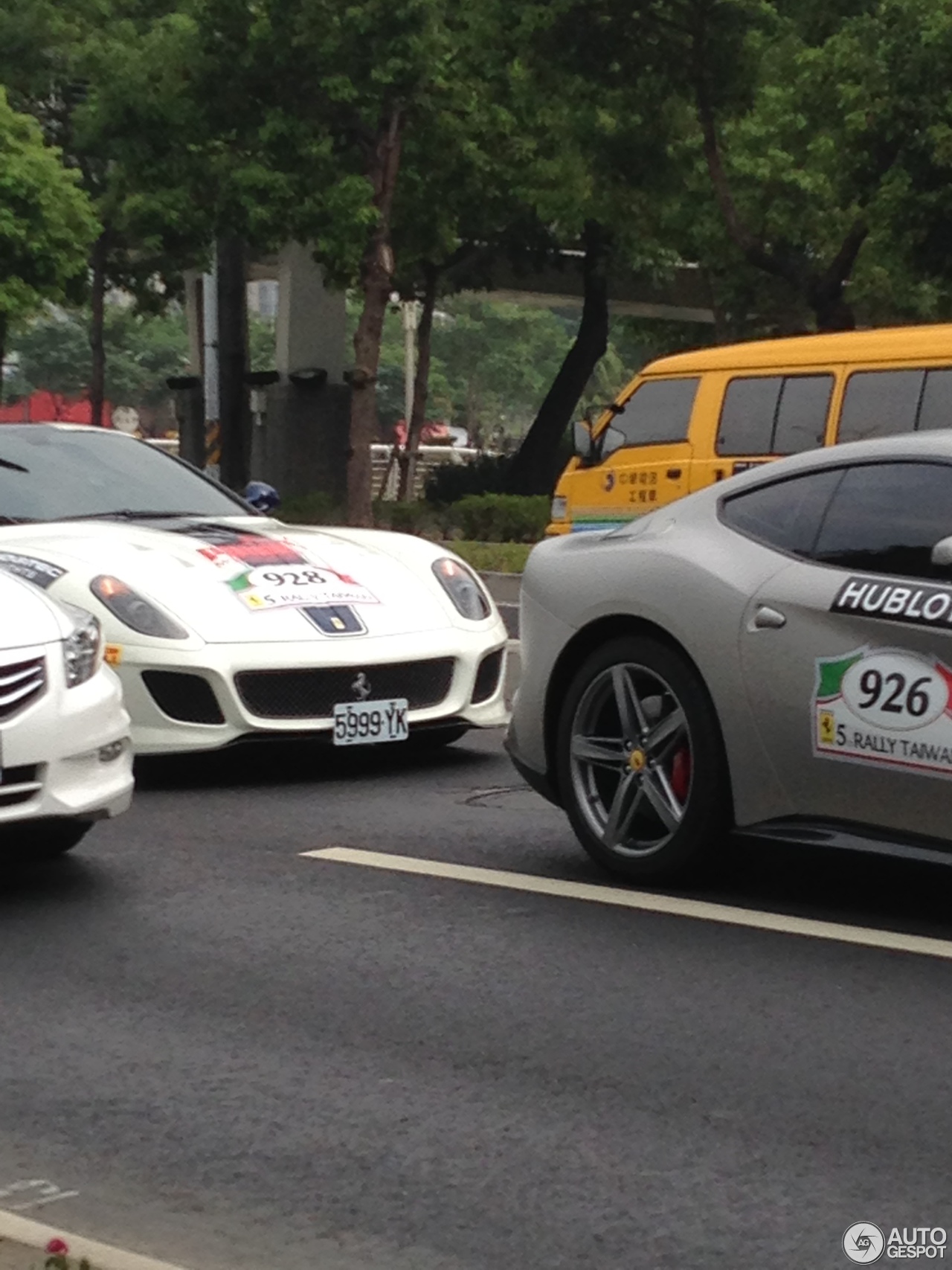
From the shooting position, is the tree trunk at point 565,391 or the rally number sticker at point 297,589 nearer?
the rally number sticker at point 297,589

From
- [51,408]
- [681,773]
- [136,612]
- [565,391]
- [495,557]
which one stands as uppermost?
[136,612]

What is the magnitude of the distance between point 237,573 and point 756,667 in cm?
340

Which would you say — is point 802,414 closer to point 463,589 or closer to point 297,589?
point 463,589

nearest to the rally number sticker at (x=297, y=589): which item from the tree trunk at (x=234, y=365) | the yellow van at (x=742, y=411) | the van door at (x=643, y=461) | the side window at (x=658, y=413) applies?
the yellow van at (x=742, y=411)

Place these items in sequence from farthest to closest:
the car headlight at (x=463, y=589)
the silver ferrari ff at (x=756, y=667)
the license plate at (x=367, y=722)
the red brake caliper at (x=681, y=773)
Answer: the car headlight at (x=463, y=589)
the license plate at (x=367, y=722)
the red brake caliper at (x=681, y=773)
the silver ferrari ff at (x=756, y=667)

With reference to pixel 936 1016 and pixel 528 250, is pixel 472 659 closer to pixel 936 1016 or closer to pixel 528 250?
pixel 936 1016

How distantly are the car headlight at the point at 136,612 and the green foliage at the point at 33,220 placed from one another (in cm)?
2712

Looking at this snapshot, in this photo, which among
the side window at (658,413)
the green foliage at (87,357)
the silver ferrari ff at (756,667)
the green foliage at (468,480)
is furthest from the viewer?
the green foliage at (87,357)

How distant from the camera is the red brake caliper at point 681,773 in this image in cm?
692

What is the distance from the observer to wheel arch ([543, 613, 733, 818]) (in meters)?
6.95

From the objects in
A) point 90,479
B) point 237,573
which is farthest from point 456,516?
point 237,573

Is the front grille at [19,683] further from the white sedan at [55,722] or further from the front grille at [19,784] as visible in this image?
the front grille at [19,784]

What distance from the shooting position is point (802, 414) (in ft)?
50.0

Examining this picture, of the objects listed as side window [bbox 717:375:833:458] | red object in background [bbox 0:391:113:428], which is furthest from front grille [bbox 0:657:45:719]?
red object in background [bbox 0:391:113:428]
